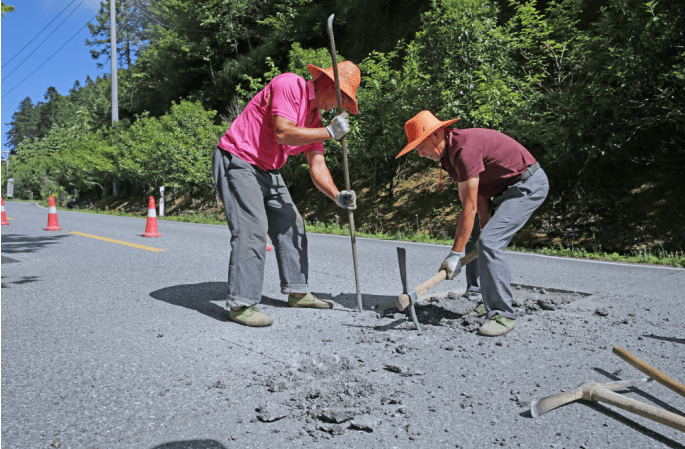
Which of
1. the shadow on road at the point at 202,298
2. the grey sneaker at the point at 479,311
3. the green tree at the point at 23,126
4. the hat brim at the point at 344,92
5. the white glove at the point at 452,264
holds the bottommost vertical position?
the shadow on road at the point at 202,298

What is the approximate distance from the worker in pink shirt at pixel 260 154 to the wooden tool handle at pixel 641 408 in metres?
2.39

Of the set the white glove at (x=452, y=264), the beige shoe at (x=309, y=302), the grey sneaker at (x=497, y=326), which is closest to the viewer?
the grey sneaker at (x=497, y=326)

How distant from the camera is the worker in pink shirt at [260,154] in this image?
3.73 meters

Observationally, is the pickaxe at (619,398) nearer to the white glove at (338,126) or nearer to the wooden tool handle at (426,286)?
the wooden tool handle at (426,286)

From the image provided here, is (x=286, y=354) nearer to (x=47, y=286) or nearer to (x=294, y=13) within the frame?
(x=47, y=286)

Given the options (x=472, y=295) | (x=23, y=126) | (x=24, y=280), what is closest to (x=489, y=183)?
(x=472, y=295)

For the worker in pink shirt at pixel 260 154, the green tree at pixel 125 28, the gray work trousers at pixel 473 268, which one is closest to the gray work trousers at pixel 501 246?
the gray work trousers at pixel 473 268

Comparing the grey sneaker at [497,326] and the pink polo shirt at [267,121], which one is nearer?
the grey sneaker at [497,326]

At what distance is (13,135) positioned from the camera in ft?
392

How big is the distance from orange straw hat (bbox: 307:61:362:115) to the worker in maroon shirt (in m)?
0.59

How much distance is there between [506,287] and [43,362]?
3.28m

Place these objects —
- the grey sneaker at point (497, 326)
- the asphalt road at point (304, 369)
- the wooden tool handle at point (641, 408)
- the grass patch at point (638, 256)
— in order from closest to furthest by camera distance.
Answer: the wooden tool handle at point (641, 408), the asphalt road at point (304, 369), the grey sneaker at point (497, 326), the grass patch at point (638, 256)

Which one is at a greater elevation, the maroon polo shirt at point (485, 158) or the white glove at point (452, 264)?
the maroon polo shirt at point (485, 158)

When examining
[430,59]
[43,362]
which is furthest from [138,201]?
[43,362]
